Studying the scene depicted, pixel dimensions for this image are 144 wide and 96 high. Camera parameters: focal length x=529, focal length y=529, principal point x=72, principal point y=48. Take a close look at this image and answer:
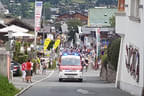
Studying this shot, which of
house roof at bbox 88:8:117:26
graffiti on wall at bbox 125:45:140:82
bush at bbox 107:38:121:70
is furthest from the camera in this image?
house roof at bbox 88:8:117:26

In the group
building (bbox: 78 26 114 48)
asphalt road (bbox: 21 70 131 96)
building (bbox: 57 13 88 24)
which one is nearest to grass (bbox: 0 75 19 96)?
asphalt road (bbox: 21 70 131 96)

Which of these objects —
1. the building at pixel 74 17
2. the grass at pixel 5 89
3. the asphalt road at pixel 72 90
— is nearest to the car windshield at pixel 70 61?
the asphalt road at pixel 72 90

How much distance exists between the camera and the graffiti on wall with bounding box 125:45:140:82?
79.2 ft

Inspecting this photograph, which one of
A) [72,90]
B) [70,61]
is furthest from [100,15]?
[72,90]

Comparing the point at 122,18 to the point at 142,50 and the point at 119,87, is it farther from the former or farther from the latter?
the point at 142,50

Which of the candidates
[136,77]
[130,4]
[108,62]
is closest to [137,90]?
[136,77]

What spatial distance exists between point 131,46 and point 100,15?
89.4 meters

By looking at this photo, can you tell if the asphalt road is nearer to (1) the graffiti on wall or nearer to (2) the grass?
(1) the graffiti on wall

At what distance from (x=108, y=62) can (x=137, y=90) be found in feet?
53.8

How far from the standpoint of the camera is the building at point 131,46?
23250 mm

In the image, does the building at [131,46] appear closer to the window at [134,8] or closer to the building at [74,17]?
the window at [134,8]

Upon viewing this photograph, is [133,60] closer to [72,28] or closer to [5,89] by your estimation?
[5,89]

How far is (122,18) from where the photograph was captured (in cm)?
2933

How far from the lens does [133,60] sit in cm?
2552
